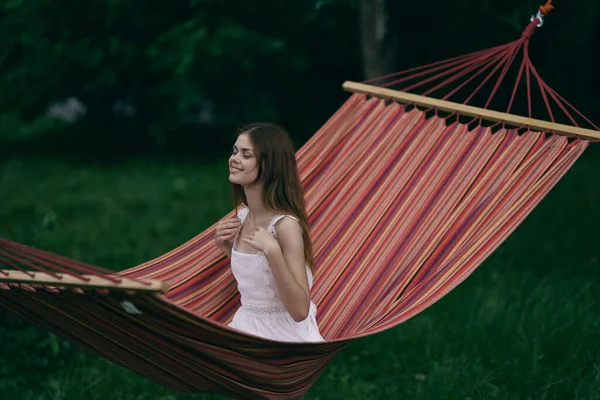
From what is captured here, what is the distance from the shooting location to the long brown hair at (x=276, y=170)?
2.03 meters

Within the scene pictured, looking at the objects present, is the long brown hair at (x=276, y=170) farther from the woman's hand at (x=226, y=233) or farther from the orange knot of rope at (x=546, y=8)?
the orange knot of rope at (x=546, y=8)

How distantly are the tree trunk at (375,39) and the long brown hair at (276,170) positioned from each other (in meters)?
2.30

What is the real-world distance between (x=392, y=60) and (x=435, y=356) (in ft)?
7.45

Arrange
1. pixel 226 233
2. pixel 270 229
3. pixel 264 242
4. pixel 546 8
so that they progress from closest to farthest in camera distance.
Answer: pixel 264 242
pixel 270 229
pixel 226 233
pixel 546 8

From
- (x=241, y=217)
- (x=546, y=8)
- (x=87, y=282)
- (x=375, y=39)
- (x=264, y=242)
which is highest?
(x=375, y=39)

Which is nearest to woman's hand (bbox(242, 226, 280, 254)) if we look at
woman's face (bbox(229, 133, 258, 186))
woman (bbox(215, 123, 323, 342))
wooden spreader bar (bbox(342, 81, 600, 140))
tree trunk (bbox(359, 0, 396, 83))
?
woman (bbox(215, 123, 323, 342))

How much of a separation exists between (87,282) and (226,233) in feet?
2.09

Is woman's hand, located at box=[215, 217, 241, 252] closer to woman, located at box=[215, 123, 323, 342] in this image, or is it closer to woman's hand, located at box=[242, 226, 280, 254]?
woman, located at box=[215, 123, 323, 342]

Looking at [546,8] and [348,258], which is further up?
[546,8]

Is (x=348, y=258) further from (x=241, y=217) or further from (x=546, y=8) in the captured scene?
(x=546, y=8)

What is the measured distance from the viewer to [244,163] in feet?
6.63

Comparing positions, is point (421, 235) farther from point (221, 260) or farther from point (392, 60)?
point (392, 60)

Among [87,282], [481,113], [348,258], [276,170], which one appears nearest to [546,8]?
[481,113]

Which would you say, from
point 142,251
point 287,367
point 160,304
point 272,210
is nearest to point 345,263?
point 272,210
